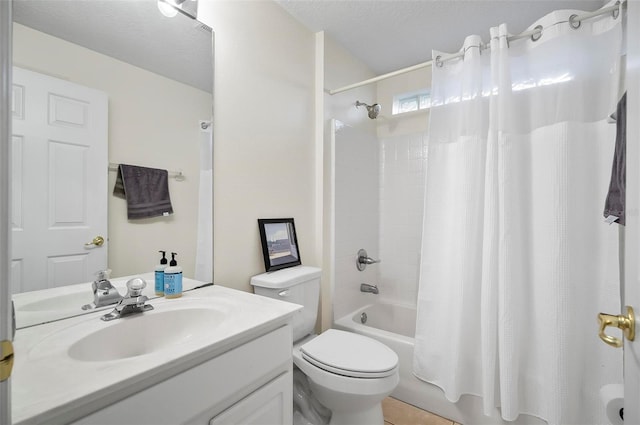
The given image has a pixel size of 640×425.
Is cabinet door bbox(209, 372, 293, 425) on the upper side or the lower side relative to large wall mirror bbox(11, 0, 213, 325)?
lower

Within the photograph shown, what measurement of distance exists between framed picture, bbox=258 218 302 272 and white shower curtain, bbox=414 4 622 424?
2.54ft

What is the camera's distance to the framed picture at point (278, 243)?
1.62 metres

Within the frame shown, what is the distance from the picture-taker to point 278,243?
5.59 ft

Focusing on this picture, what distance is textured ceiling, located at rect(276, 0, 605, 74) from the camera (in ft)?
5.57

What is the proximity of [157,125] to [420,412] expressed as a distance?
201 centimetres

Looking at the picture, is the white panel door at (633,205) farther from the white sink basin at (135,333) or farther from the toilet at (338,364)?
the white sink basin at (135,333)

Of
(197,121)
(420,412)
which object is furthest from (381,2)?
(420,412)

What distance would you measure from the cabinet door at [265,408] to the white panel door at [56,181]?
0.66 m

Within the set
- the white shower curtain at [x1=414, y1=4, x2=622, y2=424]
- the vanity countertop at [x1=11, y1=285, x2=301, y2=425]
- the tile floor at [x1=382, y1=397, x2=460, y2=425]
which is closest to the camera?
the vanity countertop at [x1=11, y1=285, x2=301, y2=425]

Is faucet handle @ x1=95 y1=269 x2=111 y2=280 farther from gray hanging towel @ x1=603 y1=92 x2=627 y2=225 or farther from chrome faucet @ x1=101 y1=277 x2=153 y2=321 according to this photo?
gray hanging towel @ x1=603 y1=92 x2=627 y2=225

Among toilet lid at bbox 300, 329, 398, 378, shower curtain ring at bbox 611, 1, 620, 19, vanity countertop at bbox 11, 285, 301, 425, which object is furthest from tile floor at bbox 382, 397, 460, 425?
shower curtain ring at bbox 611, 1, 620, 19

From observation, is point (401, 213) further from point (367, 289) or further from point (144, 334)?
point (144, 334)

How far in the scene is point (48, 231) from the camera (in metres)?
0.90

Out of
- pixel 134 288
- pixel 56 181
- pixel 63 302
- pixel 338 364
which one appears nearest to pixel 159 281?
pixel 134 288
